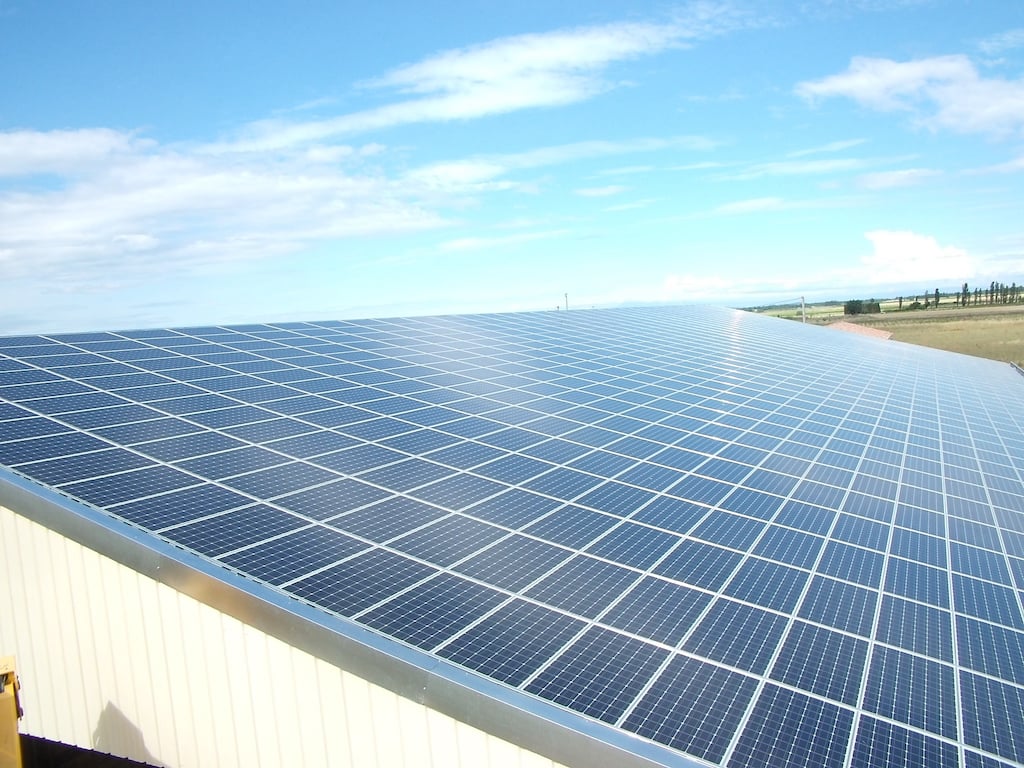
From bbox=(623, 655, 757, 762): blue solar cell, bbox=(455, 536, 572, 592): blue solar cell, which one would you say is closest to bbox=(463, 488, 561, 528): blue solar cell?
bbox=(455, 536, 572, 592): blue solar cell

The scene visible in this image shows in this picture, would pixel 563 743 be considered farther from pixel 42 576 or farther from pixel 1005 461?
pixel 1005 461

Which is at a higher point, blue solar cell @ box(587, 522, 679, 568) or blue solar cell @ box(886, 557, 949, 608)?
blue solar cell @ box(587, 522, 679, 568)

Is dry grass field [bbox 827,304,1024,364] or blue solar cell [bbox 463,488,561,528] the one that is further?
dry grass field [bbox 827,304,1024,364]

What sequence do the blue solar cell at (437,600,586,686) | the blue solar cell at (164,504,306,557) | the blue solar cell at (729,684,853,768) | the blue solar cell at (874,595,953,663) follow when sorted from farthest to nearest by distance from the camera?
the blue solar cell at (164,504,306,557) < the blue solar cell at (874,595,953,663) < the blue solar cell at (437,600,586,686) < the blue solar cell at (729,684,853,768)

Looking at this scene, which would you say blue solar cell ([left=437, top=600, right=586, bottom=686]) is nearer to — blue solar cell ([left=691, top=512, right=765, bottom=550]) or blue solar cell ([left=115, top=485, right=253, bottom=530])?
blue solar cell ([left=691, top=512, right=765, bottom=550])

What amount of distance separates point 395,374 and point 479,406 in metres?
3.71

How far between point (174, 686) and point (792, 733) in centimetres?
775

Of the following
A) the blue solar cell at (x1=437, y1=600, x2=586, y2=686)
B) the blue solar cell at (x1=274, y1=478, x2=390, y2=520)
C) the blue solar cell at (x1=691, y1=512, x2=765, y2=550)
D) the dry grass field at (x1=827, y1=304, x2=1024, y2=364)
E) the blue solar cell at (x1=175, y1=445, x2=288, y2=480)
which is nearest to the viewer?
the blue solar cell at (x1=437, y1=600, x2=586, y2=686)

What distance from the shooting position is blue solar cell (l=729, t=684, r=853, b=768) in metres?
6.48

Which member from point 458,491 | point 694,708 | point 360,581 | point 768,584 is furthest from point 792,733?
point 458,491

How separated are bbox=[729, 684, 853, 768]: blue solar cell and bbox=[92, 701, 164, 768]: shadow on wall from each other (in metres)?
8.01

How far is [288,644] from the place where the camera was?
318 inches

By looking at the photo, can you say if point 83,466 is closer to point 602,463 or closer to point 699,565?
point 602,463

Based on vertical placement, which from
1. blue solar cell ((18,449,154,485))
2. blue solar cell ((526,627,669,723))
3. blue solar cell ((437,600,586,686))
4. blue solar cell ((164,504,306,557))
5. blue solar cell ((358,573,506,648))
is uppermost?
blue solar cell ((18,449,154,485))
